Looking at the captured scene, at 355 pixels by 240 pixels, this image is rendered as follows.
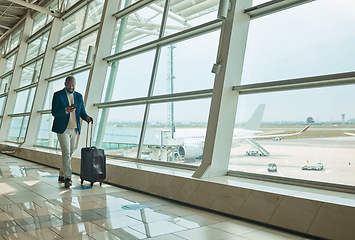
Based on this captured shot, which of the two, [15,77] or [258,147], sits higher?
[15,77]

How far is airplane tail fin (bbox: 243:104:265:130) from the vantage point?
3.88 metres

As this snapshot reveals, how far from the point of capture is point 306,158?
338 centimetres

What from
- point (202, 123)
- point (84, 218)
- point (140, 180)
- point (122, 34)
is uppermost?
point (122, 34)

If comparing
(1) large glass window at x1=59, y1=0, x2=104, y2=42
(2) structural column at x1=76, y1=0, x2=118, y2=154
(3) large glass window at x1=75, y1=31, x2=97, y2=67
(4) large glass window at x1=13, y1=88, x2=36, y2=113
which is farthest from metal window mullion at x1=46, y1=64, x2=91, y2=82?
(4) large glass window at x1=13, y1=88, x2=36, y2=113

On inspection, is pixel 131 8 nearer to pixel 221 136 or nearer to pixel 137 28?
pixel 137 28

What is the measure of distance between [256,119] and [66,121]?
277 centimetres

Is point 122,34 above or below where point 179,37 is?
above

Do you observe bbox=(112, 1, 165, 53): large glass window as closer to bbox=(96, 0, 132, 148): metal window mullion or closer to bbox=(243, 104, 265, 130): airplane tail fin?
bbox=(96, 0, 132, 148): metal window mullion

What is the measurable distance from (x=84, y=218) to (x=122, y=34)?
5168 mm

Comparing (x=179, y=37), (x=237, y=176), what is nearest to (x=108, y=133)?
(x=179, y=37)

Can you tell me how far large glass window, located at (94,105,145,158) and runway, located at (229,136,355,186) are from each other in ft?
7.75

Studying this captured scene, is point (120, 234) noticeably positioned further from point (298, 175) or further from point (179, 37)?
point (179, 37)

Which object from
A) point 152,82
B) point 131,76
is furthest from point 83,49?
point 152,82

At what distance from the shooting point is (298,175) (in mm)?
3350
